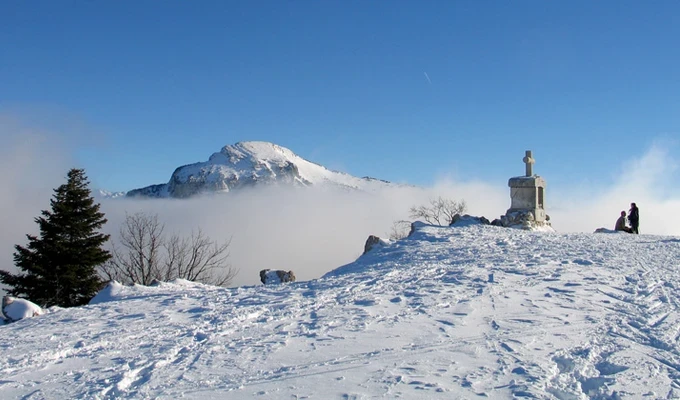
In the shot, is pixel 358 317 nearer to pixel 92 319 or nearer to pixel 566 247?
pixel 92 319

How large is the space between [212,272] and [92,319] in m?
18.7

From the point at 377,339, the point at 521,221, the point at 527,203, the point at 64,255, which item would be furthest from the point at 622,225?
the point at 64,255

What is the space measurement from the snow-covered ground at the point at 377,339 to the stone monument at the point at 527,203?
9.35 metres

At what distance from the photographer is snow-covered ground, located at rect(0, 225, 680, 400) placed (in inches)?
246

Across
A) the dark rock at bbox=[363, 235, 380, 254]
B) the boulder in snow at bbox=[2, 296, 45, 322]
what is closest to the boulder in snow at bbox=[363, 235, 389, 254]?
the dark rock at bbox=[363, 235, 380, 254]

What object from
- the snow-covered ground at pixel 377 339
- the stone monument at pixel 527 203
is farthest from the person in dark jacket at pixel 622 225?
the snow-covered ground at pixel 377 339

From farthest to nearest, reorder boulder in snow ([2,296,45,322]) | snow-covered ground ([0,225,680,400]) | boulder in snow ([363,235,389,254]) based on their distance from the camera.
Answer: boulder in snow ([363,235,389,254]) → boulder in snow ([2,296,45,322]) → snow-covered ground ([0,225,680,400])

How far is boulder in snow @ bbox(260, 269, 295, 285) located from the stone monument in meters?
10.1

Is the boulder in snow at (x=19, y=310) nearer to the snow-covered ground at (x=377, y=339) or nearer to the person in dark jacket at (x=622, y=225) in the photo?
the snow-covered ground at (x=377, y=339)

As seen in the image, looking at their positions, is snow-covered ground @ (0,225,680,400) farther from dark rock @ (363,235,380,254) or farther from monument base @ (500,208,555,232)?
monument base @ (500,208,555,232)

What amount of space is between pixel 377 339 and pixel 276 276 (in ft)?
35.3

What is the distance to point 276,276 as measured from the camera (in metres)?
18.4

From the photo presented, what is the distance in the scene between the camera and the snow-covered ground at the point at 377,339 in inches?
246

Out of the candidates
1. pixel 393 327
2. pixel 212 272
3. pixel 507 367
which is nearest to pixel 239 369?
pixel 393 327
